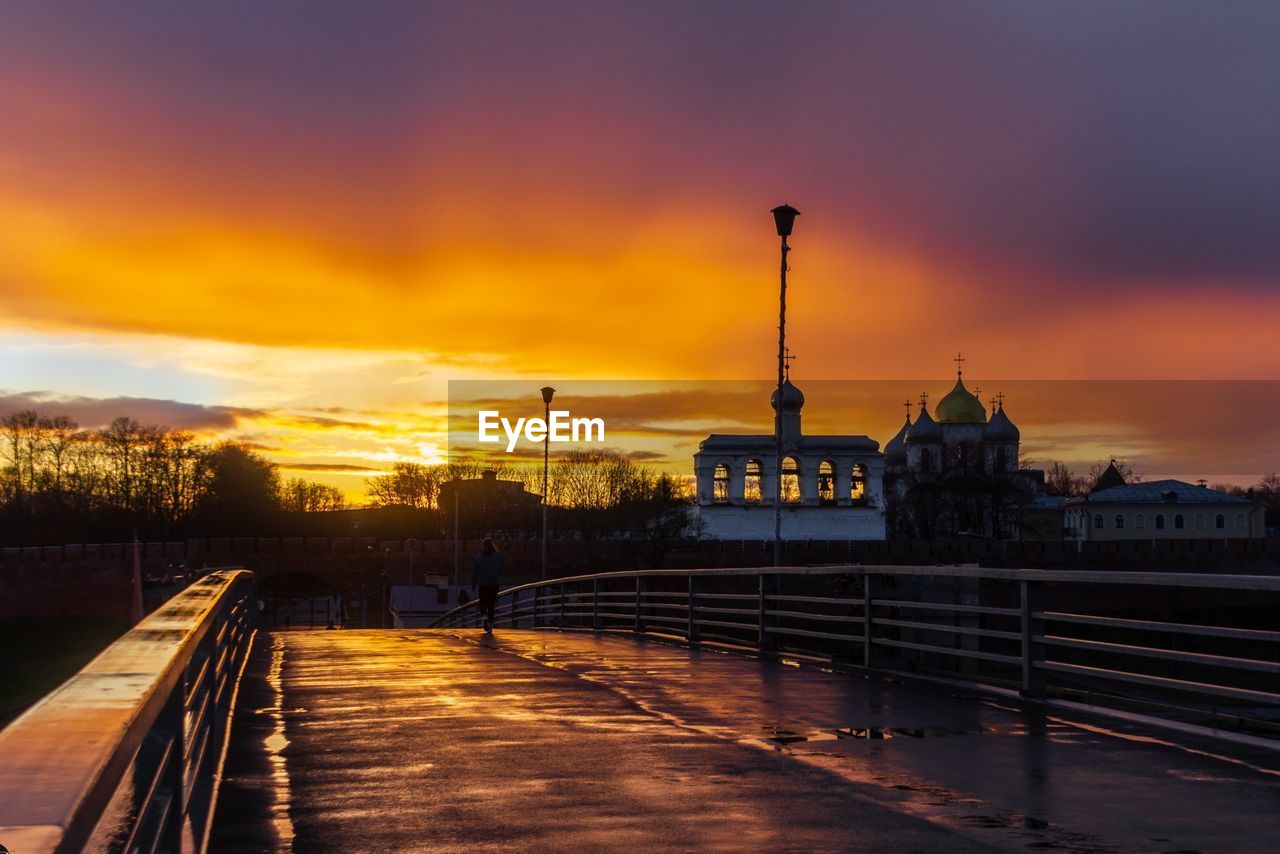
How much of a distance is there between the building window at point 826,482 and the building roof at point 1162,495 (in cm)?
3155

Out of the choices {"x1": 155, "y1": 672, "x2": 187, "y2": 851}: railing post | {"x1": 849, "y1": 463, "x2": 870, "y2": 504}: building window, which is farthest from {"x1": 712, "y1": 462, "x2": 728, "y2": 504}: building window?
{"x1": 155, "y1": 672, "x2": 187, "y2": 851}: railing post

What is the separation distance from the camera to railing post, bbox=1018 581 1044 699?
442 inches

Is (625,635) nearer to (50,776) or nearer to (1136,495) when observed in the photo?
(50,776)

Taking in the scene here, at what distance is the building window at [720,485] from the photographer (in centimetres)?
10231

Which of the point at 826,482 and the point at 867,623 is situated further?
the point at 826,482

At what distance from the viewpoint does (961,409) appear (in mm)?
137125

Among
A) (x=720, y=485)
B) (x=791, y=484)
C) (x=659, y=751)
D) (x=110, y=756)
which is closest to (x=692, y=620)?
(x=659, y=751)

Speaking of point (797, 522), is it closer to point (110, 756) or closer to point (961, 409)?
point (961, 409)

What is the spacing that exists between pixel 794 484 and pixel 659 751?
9687 centimetres

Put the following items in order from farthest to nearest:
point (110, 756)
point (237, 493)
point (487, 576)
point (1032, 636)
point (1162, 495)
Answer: point (1162, 495) < point (237, 493) < point (487, 576) < point (1032, 636) < point (110, 756)

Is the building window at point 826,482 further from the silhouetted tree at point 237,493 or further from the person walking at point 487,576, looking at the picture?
the person walking at point 487,576

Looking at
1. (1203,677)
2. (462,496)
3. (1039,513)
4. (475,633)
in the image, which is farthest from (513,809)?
(1039,513)

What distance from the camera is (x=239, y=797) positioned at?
737cm

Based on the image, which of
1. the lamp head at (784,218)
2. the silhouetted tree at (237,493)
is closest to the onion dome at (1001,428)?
the silhouetted tree at (237,493)
